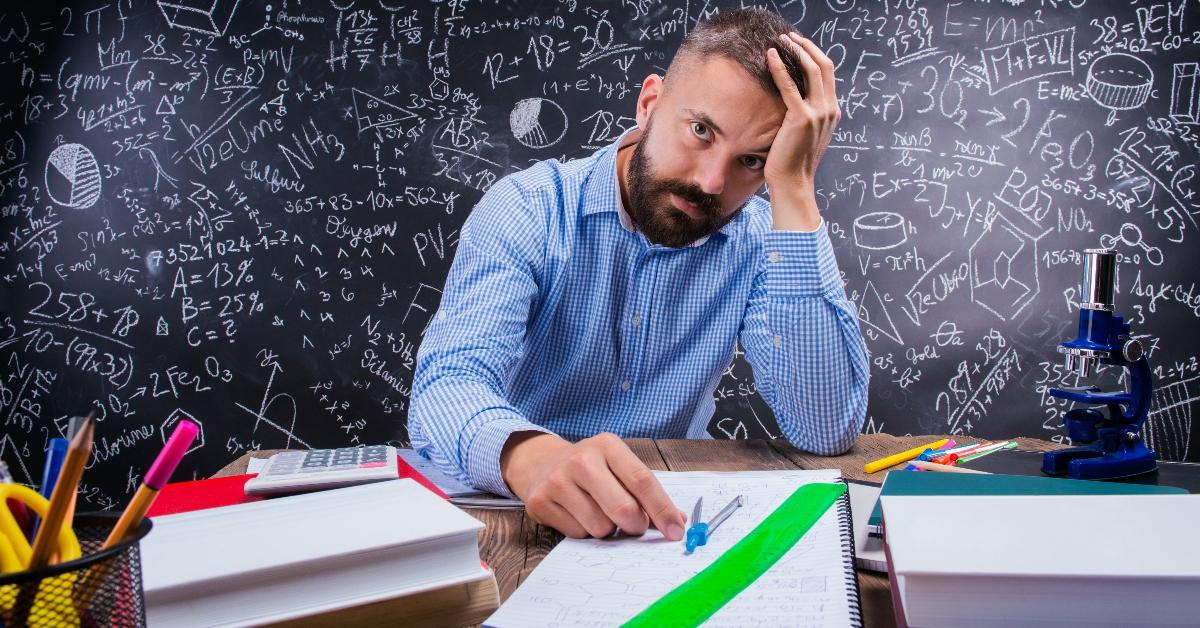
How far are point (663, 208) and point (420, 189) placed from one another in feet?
5.57

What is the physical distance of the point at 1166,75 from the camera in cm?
287

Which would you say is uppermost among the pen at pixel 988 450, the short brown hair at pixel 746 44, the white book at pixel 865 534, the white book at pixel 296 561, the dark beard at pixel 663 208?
the short brown hair at pixel 746 44

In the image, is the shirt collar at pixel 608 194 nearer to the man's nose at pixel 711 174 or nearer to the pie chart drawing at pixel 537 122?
the man's nose at pixel 711 174

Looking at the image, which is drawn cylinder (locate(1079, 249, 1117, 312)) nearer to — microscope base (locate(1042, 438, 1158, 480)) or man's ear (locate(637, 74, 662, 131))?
microscope base (locate(1042, 438, 1158, 480))

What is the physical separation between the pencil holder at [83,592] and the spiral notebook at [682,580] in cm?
23

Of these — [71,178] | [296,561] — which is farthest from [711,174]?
[71,178]

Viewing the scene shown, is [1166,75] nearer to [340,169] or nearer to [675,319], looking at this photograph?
[675,319]

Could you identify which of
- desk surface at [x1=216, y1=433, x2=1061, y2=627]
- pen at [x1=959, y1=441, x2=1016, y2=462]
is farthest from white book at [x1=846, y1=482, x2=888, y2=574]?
pen at [x1=959, y1=441, x2=1016, y2=462]

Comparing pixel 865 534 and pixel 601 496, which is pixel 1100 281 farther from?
pixel 601 496

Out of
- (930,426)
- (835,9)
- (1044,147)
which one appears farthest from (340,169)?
(1044,147)

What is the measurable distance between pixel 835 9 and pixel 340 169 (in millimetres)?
1817

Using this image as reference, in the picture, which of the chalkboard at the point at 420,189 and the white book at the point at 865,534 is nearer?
the white book at the point at 865,534

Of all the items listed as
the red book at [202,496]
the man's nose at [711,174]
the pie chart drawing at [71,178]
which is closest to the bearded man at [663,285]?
the man's nose at [711,174]

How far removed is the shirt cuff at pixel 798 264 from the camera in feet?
4.20
